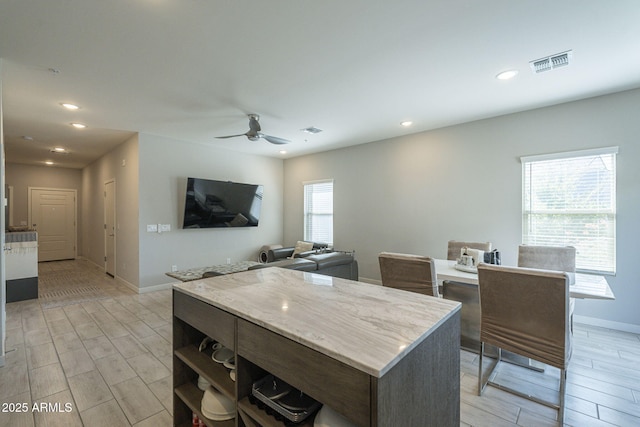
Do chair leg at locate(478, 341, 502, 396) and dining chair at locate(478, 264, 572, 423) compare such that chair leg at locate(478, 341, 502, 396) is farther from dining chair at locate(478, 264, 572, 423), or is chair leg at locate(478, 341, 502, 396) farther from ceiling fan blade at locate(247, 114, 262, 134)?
ceiling fan blade at locate(247, 114, 262, 134)

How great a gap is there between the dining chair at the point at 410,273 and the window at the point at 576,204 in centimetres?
215

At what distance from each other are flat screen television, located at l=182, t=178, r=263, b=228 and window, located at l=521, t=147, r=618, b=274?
492cm

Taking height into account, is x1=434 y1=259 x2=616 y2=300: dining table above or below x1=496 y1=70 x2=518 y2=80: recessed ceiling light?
below

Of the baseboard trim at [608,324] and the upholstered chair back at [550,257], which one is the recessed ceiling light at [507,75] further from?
the baseboard trim at [608,324]

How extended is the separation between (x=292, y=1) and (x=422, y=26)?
0.99 metres

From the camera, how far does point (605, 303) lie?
337 cm

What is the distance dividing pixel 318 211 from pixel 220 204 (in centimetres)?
211

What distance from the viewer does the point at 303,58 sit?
101 inches

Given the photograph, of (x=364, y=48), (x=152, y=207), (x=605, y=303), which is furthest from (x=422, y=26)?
(x=152, y=207)

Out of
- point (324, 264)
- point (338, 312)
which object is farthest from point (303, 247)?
point (338, 312)

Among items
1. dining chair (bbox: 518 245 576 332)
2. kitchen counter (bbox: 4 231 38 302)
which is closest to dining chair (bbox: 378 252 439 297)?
dining chair (bbox: 518 245 576 332)

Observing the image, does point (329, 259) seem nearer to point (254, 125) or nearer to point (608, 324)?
point (254, 125)

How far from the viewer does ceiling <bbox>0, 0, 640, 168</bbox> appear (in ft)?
6.53

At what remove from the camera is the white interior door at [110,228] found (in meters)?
5.90
